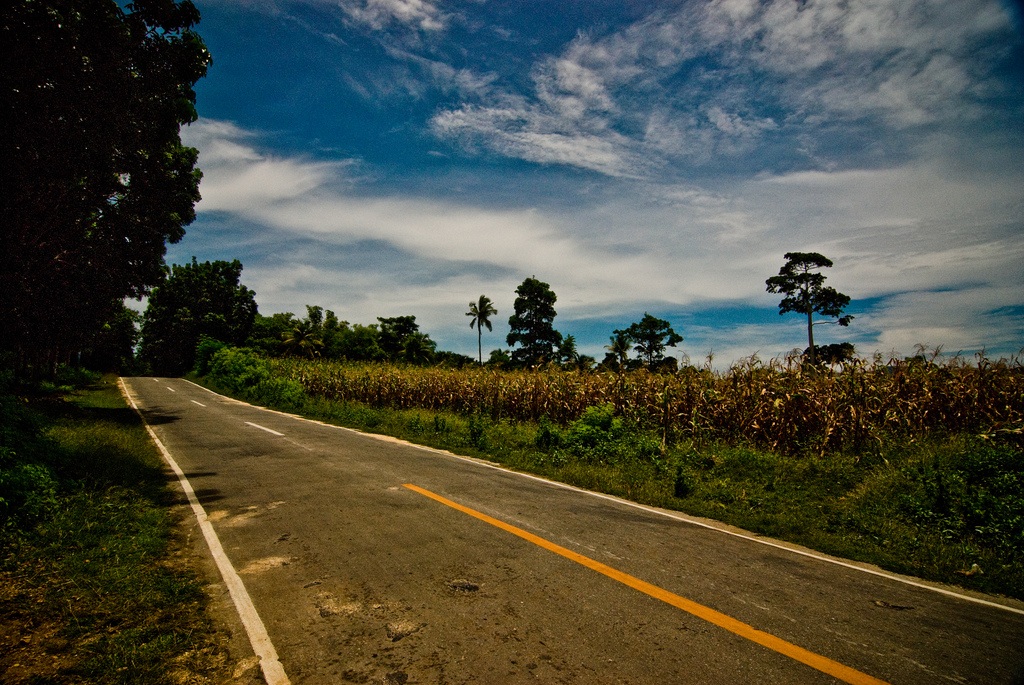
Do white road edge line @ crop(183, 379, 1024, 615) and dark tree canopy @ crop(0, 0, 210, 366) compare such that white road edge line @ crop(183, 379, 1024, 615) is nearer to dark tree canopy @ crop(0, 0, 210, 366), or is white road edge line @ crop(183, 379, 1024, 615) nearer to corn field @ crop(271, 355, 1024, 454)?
corn field @ crop(271, 355, 1024, 454)

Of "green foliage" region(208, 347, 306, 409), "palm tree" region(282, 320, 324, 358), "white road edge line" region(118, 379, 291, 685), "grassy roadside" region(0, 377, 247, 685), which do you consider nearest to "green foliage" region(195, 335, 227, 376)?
"green foliage" region(208, 347, 306, 409)

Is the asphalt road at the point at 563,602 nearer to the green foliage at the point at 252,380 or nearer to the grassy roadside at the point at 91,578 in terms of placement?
the grassy roadside at the point at 91,578

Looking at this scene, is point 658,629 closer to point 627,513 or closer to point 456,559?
point 456,559

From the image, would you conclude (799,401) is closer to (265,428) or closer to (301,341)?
(265,428)

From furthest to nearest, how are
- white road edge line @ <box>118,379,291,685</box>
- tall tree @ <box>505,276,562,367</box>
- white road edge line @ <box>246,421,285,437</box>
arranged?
tall tree @ <box>505,276,562,367</box> → white road edge line @ <box>246,421,285,437</box> → white road edge line @ <box>118,379,291,685</box>

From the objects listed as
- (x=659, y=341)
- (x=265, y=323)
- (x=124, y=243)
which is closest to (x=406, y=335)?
(x=265, y=323)

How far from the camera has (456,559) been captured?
16.0 ft

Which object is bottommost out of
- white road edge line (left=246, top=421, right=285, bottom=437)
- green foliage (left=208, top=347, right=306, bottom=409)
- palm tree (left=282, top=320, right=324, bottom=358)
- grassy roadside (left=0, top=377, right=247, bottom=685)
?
white road edge line (left=246, top=421, right=285, bottom=437)

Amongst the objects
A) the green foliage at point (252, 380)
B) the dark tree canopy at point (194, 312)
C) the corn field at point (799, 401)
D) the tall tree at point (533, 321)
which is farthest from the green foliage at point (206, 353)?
the corn field at point (799, 401)

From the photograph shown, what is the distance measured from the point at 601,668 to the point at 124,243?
20683 millimetres

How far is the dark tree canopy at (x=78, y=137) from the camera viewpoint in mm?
8695

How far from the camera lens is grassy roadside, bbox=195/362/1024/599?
6.01m

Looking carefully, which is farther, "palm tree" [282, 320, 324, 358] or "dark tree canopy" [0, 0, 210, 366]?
"palm tree" [282, 320, 324, 358]

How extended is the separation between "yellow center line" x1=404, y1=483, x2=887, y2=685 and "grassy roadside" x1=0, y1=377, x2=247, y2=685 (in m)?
3.24
